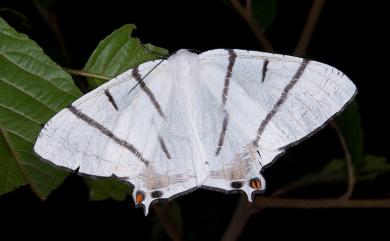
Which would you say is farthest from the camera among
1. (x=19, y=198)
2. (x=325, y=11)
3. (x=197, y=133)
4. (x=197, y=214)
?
(x=325, y=11)

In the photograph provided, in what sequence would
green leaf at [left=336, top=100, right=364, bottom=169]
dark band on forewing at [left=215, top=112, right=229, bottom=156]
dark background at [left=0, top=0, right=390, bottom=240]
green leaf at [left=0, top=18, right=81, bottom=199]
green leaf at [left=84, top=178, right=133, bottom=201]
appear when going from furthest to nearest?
1. dark background at [left=0, top=0, right=390, bottom=240]
2. green leaf at [left=336, top=100, right=364, bottom=169]
3. green leaf at [left=84, top=178, right=133, bottom=201]
4. dark band on forewing at [left=215, top=112, right=229, bottom=156]
5. green leaf at [left=0, top=18, right=81, bottom=199]

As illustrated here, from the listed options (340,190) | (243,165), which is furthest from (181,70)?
(340,190)

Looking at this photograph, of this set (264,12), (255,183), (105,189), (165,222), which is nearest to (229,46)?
(264,12)

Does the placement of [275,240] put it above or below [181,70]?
below

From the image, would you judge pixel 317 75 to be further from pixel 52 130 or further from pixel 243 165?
pixel 52 130

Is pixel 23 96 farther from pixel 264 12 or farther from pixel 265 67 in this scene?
pixel 264 12

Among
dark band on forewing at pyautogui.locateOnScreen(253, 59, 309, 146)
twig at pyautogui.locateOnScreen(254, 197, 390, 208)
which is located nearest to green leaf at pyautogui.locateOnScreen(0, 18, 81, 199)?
dark band on forewing at pyautogui.locateOnScreen(253, 59, 309, 146)

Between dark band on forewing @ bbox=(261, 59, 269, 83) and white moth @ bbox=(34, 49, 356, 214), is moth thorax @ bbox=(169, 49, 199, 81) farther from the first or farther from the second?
dark band on forewing @ bbox=(261, 59, 269, 83)
